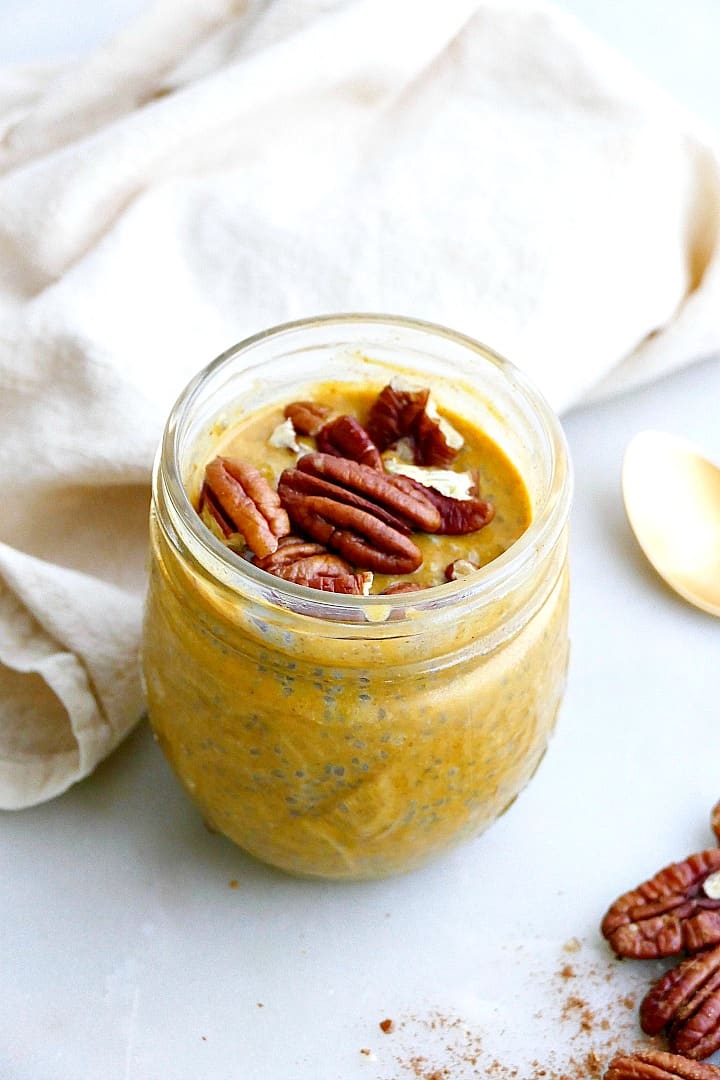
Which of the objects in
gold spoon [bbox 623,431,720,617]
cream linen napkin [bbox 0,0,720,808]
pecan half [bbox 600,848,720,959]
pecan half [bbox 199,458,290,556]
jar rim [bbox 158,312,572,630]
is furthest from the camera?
gold spoon [bbox 623,431,720,617]

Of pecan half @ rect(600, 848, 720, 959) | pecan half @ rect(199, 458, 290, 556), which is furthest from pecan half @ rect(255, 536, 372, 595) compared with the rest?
pecan half @ rect(600, 848, 720, 959)

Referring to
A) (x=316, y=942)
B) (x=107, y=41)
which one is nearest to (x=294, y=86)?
(x=107, y=41)

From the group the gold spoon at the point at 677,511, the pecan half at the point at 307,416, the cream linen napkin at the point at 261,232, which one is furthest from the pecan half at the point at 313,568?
the gold spoon at the point at 677,511

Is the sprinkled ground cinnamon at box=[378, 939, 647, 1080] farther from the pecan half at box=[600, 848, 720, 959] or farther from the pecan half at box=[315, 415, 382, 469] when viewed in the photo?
the pecan half at box=[315, 415, 382, 469]

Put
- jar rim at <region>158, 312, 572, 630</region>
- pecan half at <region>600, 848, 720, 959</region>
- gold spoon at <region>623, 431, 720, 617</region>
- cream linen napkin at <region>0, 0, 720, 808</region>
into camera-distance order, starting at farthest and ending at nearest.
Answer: gold spoon at <region>623, 431, 720, 617</region> → cream linen napkin at <region>0, 0, 720, 808</region> → pecan half at <region>600, 848, 720, 959</region> → jar rim at <region>158, 312, 572, 630</region>

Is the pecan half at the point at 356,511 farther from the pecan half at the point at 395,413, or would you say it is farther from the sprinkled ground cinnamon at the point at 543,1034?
the sprinkled ground cinnamon at the point at 543,1034

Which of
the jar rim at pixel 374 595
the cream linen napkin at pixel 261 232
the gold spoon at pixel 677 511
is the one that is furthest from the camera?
the gold spoon at pixel 677 511

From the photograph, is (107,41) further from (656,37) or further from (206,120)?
(656,37)

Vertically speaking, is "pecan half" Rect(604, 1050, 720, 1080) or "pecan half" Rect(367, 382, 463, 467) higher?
"pecan half" Rect(367, 382, 463, 467)
